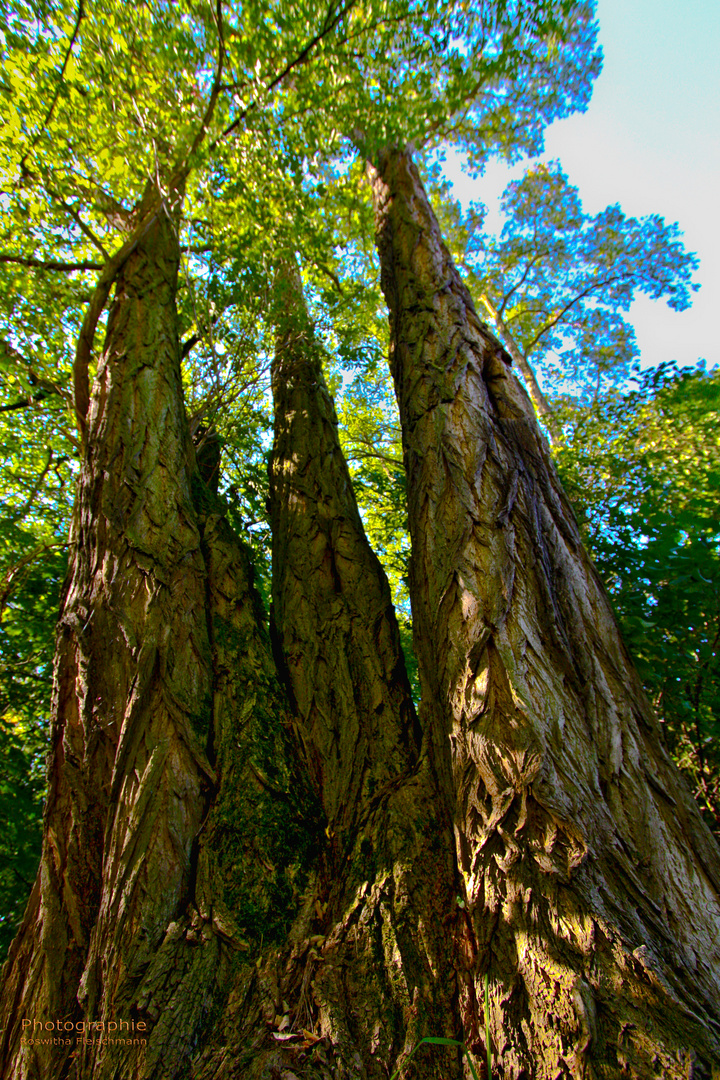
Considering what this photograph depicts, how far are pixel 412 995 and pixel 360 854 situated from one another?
17.6 inches

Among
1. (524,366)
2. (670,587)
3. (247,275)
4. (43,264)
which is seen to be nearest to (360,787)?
(670,587)

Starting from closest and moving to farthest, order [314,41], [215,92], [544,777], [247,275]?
[544,777] → [314,41] → [215,92] → [247,275]

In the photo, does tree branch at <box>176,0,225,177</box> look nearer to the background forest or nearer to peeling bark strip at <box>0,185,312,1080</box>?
the background forest

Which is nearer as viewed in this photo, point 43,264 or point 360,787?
point 360,787

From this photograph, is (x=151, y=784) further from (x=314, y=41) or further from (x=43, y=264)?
(x=43, y=264)

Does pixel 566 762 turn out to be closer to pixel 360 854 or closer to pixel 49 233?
pixel 360 854

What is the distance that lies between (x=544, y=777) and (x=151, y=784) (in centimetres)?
144

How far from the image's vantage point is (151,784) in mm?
1954

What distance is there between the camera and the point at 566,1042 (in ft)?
4.13

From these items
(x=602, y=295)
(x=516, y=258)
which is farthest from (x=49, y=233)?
(x=602, y=295)

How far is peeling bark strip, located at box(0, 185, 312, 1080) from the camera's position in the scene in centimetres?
161

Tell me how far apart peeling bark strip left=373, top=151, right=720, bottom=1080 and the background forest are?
0.95 metres

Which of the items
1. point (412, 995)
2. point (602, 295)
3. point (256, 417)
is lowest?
point (412, 995)

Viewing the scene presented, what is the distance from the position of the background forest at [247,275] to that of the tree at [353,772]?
0.17 metres
